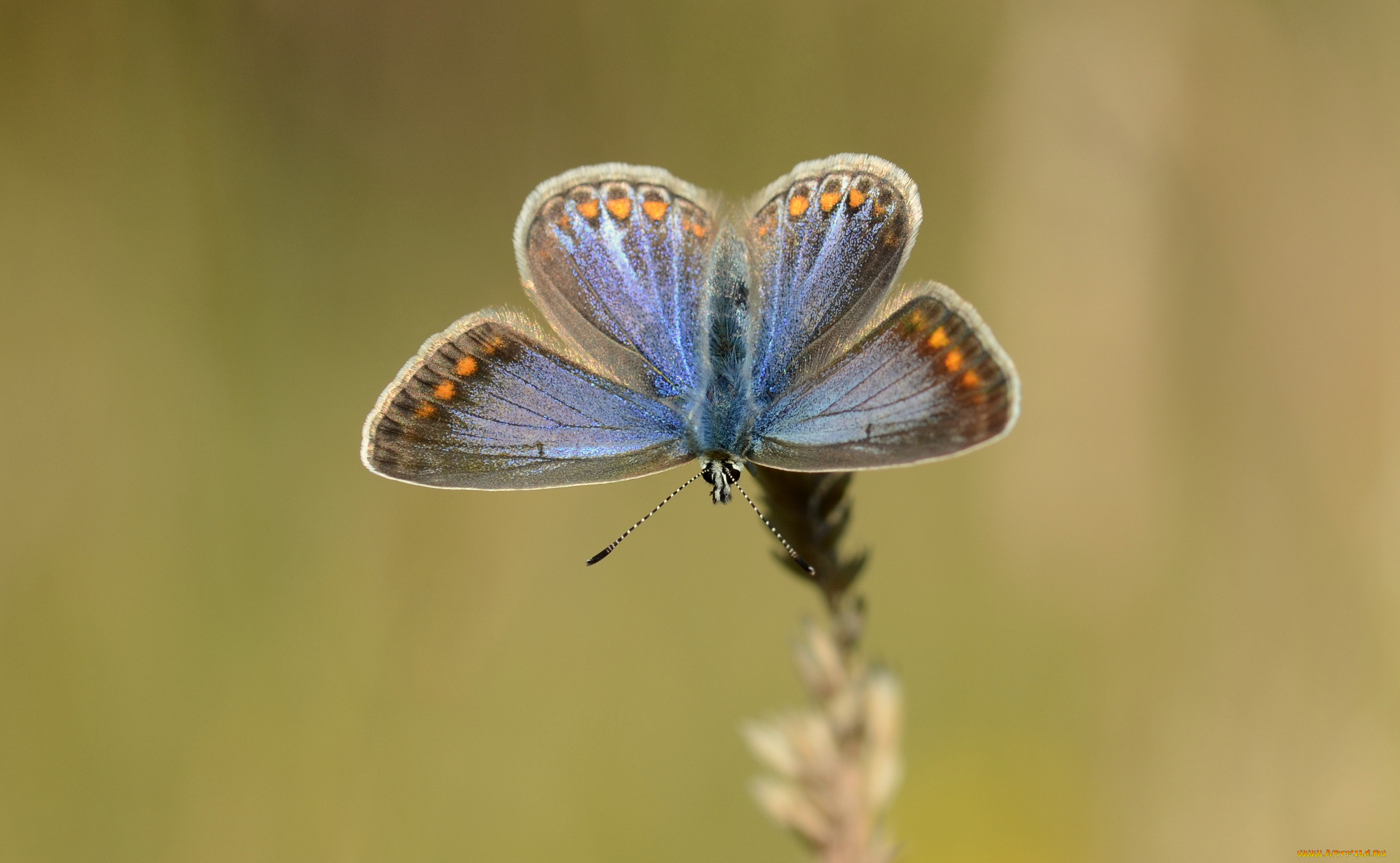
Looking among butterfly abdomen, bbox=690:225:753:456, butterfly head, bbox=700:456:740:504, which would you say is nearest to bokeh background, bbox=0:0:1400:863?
butterfly abdomen, bbox=690:225:753:456

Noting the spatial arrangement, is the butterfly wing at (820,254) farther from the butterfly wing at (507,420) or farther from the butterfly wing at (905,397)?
the butterfly wing at (507,420)

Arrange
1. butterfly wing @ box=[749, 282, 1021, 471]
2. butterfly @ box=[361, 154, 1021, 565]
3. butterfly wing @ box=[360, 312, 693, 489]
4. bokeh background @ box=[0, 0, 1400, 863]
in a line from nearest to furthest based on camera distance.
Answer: butterfly wing @ box=[749, 282, 1021, 471], butterfly @ box=[361, 154, 1021, 565], butterfly wing @ box=[360, 312, 693, 489], bokeh background @ box=[0, 0, 1400, 863]

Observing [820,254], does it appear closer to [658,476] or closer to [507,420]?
[507,420]

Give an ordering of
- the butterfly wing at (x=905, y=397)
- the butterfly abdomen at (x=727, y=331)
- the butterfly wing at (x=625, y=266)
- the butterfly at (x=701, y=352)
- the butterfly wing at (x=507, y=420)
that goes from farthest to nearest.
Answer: the butterfly wing at (x=625, y=266) → the butterfly abdomen at (x=727, y=331) → the butterfly wing at (x=507, y=420) → the butterfly at (x=701, y=352) → the butterfly wing at (x=905, y=397)

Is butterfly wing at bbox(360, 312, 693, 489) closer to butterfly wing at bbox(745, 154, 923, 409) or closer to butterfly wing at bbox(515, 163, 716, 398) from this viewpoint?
butterfly wing at bbox(515, 163, 716, 398)

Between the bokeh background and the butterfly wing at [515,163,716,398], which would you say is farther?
the bokeh background

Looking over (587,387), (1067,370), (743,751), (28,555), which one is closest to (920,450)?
(587,387)

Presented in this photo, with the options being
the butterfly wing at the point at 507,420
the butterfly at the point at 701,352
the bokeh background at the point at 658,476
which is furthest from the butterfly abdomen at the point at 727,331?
the bokeh background at the point at 658,476

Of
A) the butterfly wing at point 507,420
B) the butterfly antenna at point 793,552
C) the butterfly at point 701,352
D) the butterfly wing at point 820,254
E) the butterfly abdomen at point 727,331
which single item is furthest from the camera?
the butterfly abdomen at point 727,331

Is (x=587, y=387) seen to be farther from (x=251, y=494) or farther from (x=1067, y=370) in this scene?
(x=1067, y=370)
